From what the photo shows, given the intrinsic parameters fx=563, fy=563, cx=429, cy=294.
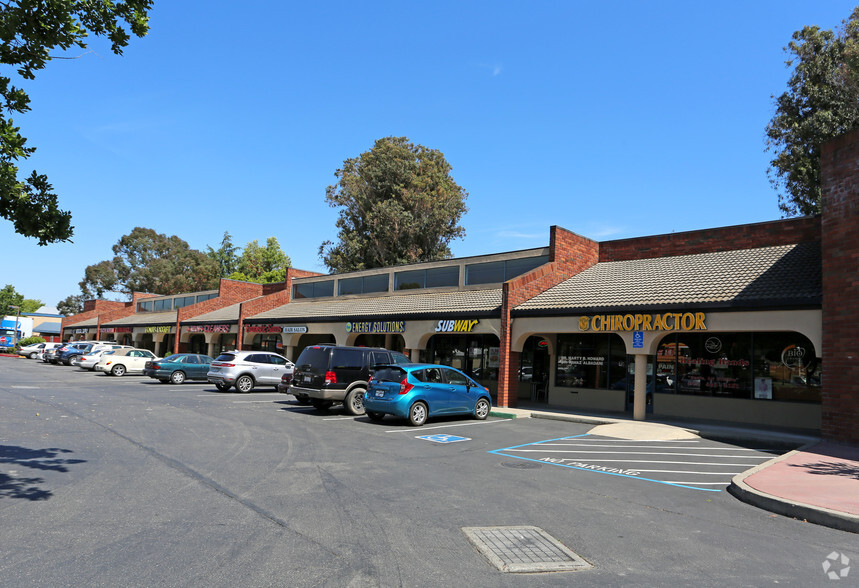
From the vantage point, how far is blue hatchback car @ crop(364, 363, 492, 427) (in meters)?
14.6

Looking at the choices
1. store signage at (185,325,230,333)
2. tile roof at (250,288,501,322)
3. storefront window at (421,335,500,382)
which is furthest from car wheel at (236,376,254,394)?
store signage at (185,325,230,333)

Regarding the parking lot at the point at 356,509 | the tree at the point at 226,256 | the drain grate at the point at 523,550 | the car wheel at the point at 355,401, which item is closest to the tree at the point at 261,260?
the tree at the point at 226,256

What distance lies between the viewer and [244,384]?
76.1ft

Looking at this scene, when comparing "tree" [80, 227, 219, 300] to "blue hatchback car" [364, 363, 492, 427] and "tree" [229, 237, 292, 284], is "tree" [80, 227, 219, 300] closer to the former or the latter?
"tree" [229, 237, 292, 284]

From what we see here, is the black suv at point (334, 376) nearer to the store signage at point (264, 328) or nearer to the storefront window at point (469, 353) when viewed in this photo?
the storefront window at point (469, 353)

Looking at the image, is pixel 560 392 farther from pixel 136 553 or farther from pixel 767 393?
pixel 136 553

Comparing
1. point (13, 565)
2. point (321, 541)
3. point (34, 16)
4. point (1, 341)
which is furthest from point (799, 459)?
point (1, 341)

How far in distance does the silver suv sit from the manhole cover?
1469 cm

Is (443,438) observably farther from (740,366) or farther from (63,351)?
(63,351)

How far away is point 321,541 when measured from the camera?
17.7ft

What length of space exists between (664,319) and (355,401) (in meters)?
9.29

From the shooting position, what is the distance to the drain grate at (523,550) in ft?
16.3

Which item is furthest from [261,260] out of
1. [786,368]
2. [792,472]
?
[792,472]

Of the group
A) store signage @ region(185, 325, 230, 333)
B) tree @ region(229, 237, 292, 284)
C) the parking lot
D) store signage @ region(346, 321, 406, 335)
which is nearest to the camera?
the parking lot
